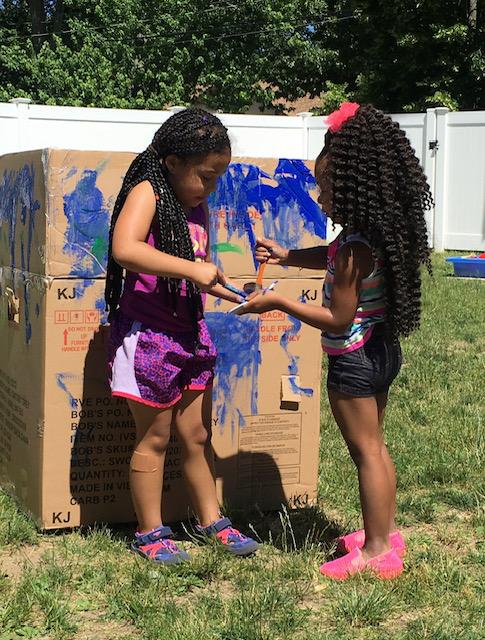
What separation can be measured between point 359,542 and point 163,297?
1145 millimetres

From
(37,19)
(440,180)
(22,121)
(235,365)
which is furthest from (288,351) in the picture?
(37,19)

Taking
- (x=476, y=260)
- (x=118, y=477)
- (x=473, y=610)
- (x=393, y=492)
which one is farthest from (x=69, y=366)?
(x=476, y=260)

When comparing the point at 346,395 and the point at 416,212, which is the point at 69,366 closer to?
the point at 346,395

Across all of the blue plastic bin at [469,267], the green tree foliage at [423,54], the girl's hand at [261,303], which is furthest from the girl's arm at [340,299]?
the green tree foliage at [423,54]

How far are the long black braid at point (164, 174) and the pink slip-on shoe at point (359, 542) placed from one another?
42.3 inches

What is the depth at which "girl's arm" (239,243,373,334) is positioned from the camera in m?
2.61

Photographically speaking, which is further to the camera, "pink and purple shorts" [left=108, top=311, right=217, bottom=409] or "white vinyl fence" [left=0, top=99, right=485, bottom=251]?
"white vinyl fence" [left=0, top=99, right=485, bottom=251]

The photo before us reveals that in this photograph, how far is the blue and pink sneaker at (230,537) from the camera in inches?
116

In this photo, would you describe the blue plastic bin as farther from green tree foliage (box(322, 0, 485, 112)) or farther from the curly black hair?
green tree foliage (box(322, 0, 485, 112))

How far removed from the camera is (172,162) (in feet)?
9.17

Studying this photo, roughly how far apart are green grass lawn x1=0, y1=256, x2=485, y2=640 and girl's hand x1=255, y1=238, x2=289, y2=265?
3.30ft

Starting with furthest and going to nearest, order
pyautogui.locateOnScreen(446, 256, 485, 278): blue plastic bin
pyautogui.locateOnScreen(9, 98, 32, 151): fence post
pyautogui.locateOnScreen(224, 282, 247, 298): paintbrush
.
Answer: pyautogui.locateOnScreen(9, 98, 32, 151): fence post → pyautogui.locateOnScreen(446, 256, 485, 278): blue plastic bin → pyautogui.locateOnScreen(224, 282, 247, 298): paintbrush

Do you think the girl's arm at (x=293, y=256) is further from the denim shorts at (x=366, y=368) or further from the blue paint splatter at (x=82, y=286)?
the blue paint splatter at (x=82, y=286)

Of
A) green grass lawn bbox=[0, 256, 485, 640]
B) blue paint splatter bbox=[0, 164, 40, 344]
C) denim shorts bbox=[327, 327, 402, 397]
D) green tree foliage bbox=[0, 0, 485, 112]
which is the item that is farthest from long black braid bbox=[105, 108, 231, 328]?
green tree foliage bbox=[0, 0, 485, 112]
